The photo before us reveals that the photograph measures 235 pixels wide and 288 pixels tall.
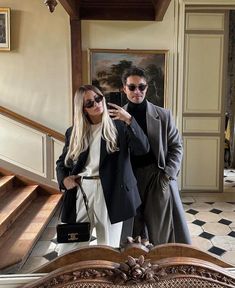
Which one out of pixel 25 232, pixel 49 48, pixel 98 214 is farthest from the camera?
pixel 49 48

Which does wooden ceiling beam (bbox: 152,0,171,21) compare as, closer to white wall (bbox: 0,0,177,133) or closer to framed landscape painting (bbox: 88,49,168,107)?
white wall (bbox: 0,0,177,133)

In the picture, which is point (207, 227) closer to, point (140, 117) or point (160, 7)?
point (140, 117)

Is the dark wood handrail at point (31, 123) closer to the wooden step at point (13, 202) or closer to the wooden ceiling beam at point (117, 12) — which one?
the wooden step at point (13, 202)

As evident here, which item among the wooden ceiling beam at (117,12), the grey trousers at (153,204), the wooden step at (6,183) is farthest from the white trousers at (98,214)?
the wooden ceiling beam at (117,12)

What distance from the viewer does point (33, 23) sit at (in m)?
3.30

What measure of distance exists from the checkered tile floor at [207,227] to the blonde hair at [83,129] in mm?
585

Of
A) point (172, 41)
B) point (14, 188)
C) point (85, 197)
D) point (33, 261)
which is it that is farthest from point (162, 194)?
point (172, 41)

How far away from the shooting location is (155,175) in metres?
1.50

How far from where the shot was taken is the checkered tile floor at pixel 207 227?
1.93 m

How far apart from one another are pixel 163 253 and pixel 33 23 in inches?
129

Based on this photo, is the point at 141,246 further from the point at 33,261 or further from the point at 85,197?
the point at 33,261

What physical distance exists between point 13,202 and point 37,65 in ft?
5.25

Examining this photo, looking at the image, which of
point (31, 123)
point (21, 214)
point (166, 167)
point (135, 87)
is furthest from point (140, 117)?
point (31, 123)

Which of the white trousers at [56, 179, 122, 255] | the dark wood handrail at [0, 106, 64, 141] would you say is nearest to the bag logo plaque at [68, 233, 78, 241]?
the white trousers at [56, 179, 122, 255]
